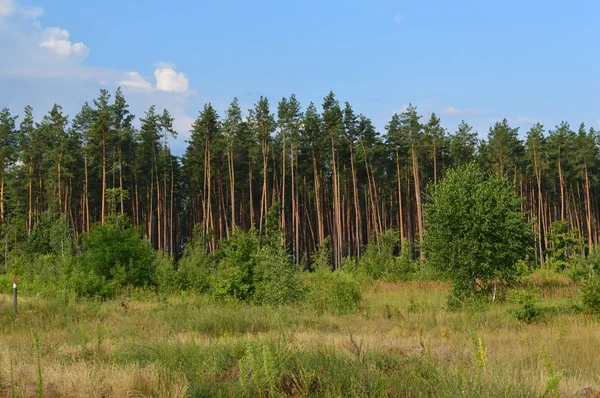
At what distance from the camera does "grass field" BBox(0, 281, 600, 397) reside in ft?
17.8

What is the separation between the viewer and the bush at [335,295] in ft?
56.3

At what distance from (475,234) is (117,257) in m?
15.5

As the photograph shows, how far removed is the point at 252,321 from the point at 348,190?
49.7m

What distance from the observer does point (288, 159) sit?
59.4 metres

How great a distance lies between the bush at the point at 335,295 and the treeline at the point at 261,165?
1282 inches

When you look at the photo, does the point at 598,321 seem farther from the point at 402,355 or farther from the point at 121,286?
the point at 121,286

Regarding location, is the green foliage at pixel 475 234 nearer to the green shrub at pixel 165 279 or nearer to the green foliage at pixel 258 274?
the green foliage at pixel 258 274

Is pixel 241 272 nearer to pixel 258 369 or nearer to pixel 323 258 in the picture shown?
pixel 323 258

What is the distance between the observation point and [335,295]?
17781mm

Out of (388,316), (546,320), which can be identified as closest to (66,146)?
(388,316)

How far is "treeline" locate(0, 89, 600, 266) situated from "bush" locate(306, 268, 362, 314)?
3256cm

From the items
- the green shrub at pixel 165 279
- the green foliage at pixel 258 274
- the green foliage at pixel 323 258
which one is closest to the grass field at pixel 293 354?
the green foliage at pixel 258 274

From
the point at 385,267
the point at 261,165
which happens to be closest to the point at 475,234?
the point at 385,267

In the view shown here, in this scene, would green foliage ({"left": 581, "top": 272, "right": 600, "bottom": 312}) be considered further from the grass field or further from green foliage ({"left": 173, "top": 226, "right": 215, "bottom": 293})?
green foliage ({"left": 173, "top": 226, "right": 215, "bottom": 293})
